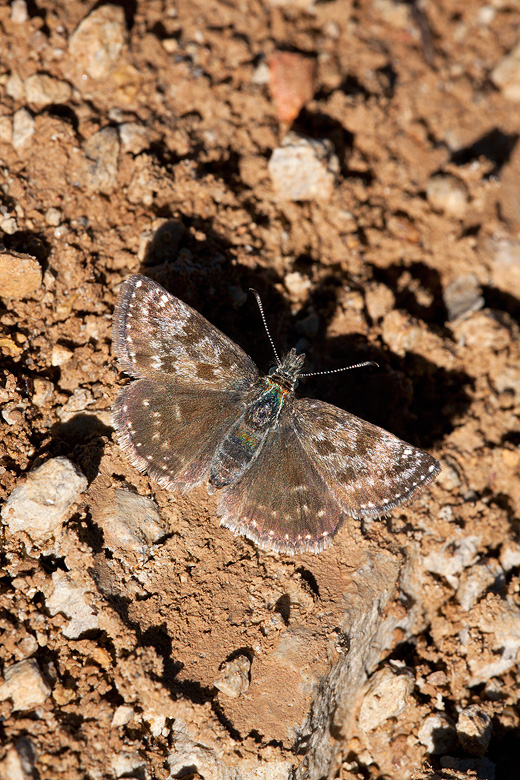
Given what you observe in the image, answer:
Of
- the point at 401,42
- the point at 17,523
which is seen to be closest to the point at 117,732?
the point at 17,523

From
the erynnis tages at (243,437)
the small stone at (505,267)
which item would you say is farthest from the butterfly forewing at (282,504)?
the small stone at (505,267)

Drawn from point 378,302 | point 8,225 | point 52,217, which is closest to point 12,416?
point 8,225

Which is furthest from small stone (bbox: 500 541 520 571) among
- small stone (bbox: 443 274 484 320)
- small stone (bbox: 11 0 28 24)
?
small stone (bbox: 11 0 28 24)

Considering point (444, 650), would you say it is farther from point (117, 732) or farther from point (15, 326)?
point (15, 326)

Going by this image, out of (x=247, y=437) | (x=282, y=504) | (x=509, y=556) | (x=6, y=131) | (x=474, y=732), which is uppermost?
(x=6, y=131)

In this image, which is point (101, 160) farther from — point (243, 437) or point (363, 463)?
point (363, 463)
